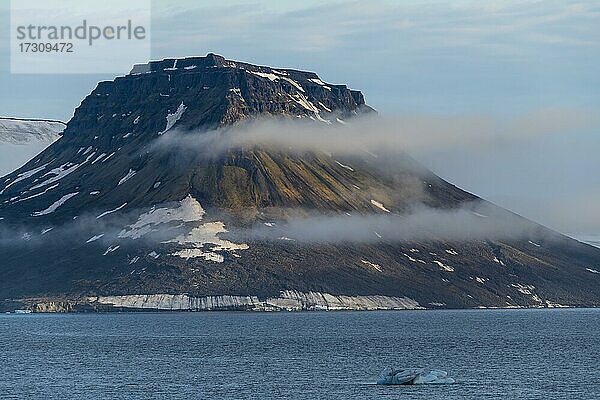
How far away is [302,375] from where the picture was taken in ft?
582

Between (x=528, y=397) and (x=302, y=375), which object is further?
(x=302, y=375)

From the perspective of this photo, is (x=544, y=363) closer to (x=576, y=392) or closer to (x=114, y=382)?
(x=576, y=392)

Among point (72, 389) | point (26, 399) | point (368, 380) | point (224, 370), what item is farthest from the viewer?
point (224, 370)

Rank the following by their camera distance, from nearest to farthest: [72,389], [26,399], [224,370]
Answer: [26,399]
[72,389]
[224,370]

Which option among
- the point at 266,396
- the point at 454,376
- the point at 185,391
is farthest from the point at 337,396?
the point at 454,376

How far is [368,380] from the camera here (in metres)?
169

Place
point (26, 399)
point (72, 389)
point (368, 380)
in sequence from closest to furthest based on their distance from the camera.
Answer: point (26, 399) < point (72, 389) < point (368, 380)

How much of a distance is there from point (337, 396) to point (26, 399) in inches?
1393

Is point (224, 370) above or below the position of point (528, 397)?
below

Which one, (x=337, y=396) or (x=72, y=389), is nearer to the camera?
(x=337, y=396)

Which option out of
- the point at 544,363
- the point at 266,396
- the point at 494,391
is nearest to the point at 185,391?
the point at 266,396

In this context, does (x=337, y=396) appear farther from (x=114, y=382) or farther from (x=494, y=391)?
(x=114, y=382)

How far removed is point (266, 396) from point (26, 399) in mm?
27284

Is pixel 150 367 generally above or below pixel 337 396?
below
